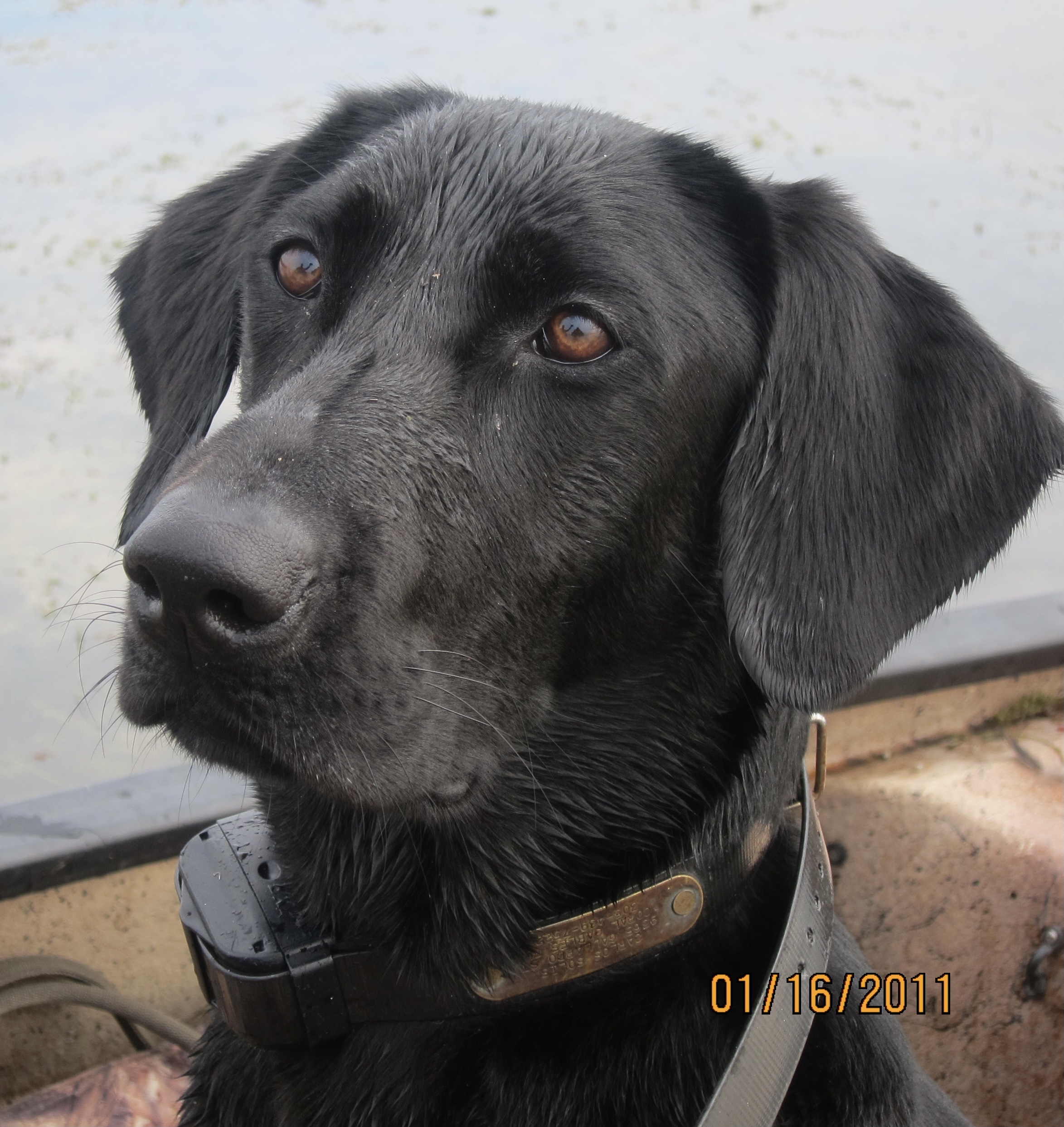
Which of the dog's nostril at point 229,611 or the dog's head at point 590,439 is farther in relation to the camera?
the dog's head at point 590,439

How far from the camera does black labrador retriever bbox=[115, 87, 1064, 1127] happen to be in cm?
153

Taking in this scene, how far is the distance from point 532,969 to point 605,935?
12cm

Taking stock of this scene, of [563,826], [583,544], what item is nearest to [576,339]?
[583,544]

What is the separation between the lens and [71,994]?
232 cm

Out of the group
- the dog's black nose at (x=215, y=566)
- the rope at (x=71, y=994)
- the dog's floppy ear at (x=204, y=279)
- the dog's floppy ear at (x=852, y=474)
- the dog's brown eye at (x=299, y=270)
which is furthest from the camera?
the rope at (x=71, y=994)

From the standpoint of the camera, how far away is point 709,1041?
1611 mm

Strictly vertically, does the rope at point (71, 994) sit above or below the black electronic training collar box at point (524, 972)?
below

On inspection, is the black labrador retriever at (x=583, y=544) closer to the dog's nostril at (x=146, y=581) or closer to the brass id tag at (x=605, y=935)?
the brass id tag at (x=605, y=935)

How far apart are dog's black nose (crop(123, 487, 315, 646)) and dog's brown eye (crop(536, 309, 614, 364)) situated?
0.49 meters

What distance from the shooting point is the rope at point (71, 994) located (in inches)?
90.2

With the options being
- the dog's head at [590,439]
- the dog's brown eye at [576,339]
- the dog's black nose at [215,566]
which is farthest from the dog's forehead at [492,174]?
the dog's black nose at [215,566]

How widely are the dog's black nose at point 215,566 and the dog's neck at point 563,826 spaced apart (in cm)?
55
